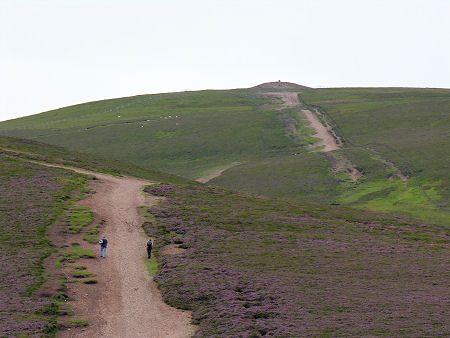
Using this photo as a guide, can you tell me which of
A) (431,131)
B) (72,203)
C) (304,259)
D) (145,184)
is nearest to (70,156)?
(145,184)

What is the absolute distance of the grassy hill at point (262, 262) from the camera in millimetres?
40656

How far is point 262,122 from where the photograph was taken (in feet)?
579

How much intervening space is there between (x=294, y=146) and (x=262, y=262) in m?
101

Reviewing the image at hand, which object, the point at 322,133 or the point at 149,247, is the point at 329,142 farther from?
the point at 149,247

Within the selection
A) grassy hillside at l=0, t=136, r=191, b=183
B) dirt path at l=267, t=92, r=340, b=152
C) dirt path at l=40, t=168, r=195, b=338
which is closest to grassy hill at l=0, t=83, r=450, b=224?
dirt path at l=267, t=92, r=340, b=152

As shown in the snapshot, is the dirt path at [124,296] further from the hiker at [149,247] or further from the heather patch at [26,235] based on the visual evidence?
the heather patch at [26,235]

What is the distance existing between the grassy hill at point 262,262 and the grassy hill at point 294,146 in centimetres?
3044

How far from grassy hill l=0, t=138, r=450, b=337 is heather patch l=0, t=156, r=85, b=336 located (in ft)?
0.40

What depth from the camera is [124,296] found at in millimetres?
47469

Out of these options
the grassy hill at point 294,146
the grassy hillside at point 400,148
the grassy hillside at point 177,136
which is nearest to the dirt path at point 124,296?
the grassy hill at point 294,146

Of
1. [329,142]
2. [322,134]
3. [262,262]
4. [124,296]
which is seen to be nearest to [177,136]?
[322,134]

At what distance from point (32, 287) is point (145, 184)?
4405 cm

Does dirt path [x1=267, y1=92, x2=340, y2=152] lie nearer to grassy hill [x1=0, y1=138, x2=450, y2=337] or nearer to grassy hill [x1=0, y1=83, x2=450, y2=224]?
grassy hill [x1=0, y1=83, x2=450, y2=224]

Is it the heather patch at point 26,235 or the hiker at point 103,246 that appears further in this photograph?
the hiker at point 103,246
